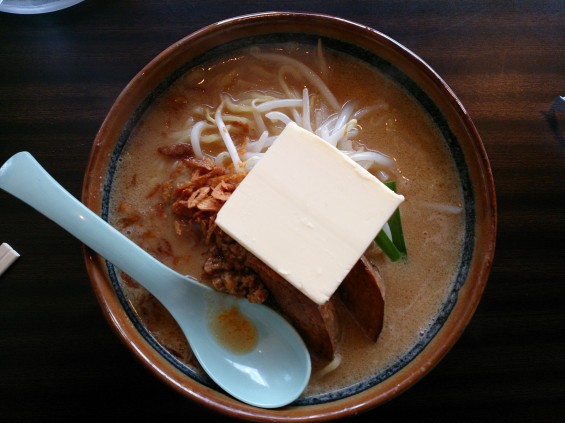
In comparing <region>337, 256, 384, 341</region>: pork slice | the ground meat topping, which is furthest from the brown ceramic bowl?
the ground meat topping

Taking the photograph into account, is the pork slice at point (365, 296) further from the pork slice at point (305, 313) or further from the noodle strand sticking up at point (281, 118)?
the noodle strand sticking up at point (281, 118)

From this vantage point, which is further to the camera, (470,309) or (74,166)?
(74,166)

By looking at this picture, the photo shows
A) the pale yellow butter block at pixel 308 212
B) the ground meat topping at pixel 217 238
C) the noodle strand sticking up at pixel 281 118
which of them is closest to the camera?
the pale yellow butter block at pixel 308 212

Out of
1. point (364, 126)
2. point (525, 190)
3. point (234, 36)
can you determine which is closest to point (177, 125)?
point (234, 36)

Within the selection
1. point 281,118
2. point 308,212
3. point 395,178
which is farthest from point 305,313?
point 281,118

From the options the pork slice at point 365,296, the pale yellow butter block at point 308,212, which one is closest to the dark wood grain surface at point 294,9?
the pork slice at point 365,296

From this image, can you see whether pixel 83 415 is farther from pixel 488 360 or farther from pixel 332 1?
pixel 332 1

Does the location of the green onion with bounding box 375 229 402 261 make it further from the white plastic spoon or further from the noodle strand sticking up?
the white plastic spoon
